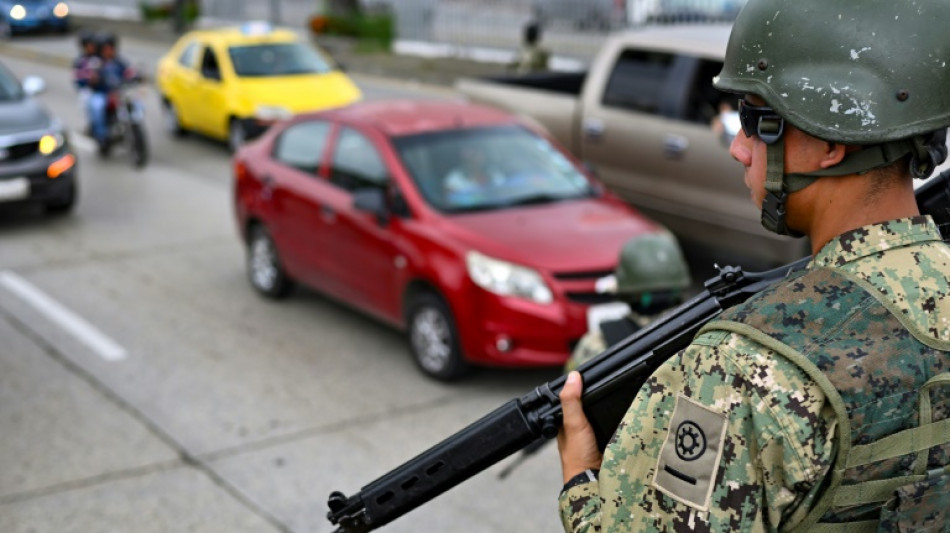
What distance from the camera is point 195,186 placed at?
13953mm

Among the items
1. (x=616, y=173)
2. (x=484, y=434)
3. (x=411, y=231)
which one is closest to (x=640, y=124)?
(x=616, y=173)

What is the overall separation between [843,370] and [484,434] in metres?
0.82

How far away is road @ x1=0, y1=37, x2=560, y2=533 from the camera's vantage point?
5969 mm

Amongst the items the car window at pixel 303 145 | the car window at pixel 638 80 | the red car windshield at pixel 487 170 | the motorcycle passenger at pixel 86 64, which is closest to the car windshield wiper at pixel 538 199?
the red car windshield at pixel 487 170

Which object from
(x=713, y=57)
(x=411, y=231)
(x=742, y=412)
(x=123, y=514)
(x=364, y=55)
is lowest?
(x=364, y=55)

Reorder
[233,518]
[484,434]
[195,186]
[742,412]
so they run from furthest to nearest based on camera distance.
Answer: [195,186] < [233,518] < [484,434] < [742,412]

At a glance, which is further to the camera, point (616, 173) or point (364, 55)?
point (364, 55)

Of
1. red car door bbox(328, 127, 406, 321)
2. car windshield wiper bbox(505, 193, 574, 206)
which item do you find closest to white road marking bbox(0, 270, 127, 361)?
red car door bbox(328, 127, 406, 321)

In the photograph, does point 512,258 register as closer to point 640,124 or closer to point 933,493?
point 640,124

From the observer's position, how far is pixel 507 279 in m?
7.35

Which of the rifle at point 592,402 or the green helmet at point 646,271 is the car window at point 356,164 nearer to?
the green helmet at point 646,271

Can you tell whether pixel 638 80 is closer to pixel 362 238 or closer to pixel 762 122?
pixel 362 238

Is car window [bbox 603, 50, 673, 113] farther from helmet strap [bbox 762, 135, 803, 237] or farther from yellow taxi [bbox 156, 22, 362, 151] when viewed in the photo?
helmet strap [bbox 762, 135, 803, 237]

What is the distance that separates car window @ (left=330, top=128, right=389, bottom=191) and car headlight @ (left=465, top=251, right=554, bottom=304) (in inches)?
44.1
